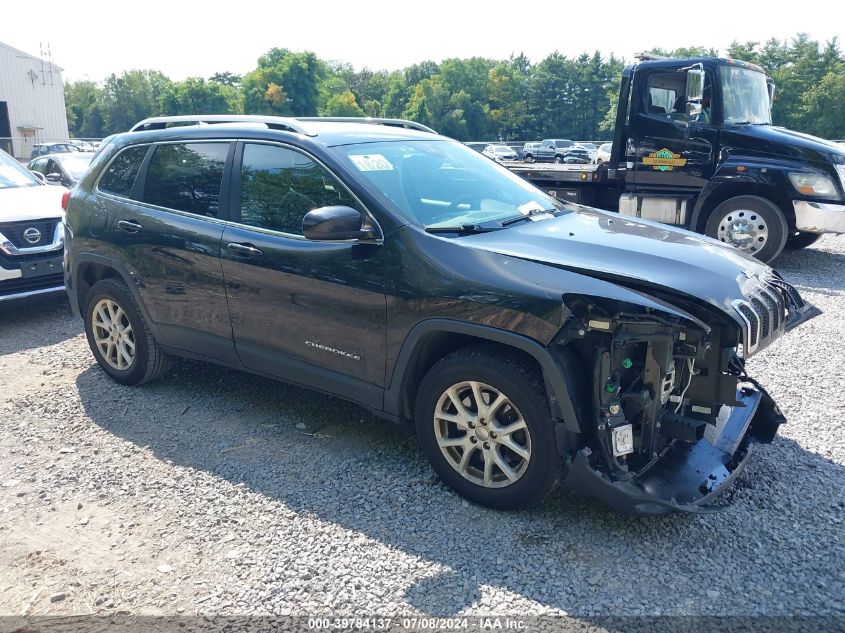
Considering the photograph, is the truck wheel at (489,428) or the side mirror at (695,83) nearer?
the truck wheel at (489,428)

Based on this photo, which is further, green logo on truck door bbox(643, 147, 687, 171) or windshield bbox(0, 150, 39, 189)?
green logo on truck door bbox(643, 147, 687, 171)

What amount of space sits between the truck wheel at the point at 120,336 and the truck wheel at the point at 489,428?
2424 mm

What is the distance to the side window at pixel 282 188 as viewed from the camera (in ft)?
13.0

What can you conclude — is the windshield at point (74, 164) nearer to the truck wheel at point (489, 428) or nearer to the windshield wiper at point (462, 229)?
the windshield wiper at point (462, 229)

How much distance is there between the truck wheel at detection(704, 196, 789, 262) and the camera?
8969 millimetres

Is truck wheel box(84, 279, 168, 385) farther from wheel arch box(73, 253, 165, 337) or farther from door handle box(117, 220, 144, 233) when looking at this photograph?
door handle box(117, 220, 144, 233)

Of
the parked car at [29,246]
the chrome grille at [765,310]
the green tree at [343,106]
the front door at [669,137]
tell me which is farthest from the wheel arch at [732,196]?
the green tree at [343,106]

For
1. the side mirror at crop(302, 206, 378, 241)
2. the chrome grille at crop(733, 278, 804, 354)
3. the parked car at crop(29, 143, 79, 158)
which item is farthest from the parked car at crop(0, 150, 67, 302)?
the parked car at crop(29, 143, 79, 158)

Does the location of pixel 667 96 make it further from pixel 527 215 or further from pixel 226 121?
pixel 226 121

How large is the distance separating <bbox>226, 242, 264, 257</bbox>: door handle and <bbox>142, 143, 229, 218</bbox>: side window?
316mm

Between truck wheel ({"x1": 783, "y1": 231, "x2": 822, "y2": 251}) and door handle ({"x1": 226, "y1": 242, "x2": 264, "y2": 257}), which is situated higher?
door handle ({"x1": 226, "y1": 242, "x2": 264, "y2": 257})

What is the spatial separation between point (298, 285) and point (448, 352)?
3.19ft

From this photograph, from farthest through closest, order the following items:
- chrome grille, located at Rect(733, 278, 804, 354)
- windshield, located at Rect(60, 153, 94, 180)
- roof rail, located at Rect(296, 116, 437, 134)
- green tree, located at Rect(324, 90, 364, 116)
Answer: green tree, located at Rect(324, 90, 364, 116) → windshield, located at Rect(60, 153, 94, 180) → roof rail, located at Rect(296, 116, 437, 134) → chrome grille, located at Rect(733, 278, 804, 354)

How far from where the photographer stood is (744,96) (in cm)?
920
